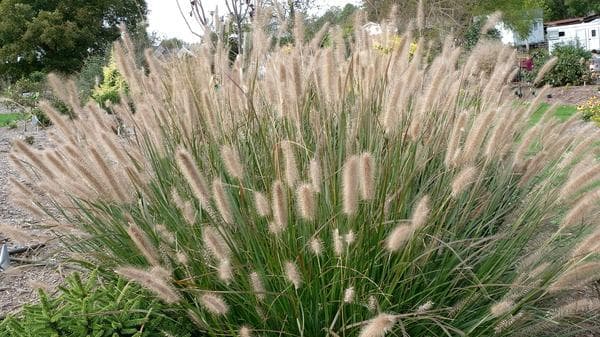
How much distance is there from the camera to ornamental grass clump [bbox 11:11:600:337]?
1880 millimetres

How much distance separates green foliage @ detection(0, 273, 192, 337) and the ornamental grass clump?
11cm

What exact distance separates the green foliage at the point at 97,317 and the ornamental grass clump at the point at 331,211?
110mm

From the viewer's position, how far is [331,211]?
7.02 ft

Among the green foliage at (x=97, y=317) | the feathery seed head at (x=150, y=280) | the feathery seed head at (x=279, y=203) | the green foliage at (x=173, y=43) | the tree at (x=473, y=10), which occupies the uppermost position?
the tree at (x=473, y=10)

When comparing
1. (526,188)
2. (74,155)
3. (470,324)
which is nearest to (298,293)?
(470,324)

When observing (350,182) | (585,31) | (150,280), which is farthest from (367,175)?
(585,31)

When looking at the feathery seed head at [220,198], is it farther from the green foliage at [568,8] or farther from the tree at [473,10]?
the green foliage at [568,8]

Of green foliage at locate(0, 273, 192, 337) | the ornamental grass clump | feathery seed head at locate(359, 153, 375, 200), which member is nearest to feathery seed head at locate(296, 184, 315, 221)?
the ornamental grass clump

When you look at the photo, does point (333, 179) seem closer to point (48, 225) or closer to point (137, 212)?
point (137, 212)

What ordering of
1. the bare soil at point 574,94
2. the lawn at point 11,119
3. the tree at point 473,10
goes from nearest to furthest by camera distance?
the lawn at point 11,119
the bare soil at point 574,94
the tree at point 473,10

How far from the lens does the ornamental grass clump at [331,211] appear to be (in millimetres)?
1880

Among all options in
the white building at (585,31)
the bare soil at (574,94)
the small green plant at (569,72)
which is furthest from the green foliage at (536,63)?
the white building at (585,31)

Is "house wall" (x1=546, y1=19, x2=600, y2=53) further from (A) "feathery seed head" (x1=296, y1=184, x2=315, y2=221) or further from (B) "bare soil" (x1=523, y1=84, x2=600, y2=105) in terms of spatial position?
(A) "feathery seed head" (x1=296, y1=184, x2=315, y2=221)

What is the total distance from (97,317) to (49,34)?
37.5m
